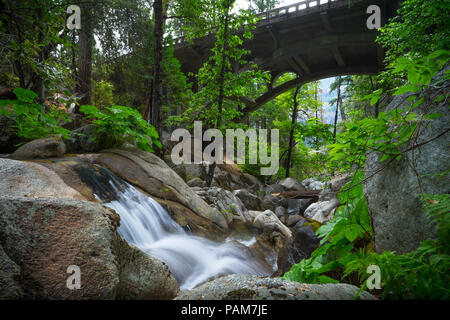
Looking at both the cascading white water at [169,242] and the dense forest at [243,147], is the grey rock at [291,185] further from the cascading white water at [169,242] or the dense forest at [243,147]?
the cascading white water at [169,242]

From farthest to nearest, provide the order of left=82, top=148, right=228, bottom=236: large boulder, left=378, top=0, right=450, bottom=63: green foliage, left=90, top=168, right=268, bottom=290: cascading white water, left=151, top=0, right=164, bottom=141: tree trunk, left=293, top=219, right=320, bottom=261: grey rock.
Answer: left=151, top=0, right=164, bottom=141: tree trunk → left=82, top=148, right=228, bottom=236: large boulder → left=378, top=0, right=450, bottom=63: green foliage → left=293, top=219, right=320, bottom=261: grey rock → left=90, top=168, right=268, bottom=290: cascading white water

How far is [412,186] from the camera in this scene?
6.01ft

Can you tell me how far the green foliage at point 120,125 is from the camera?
5.64 metres

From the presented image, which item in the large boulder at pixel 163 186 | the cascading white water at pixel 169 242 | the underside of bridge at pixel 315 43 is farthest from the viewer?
the underside of bridge at pixel 315 43

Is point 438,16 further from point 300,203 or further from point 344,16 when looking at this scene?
point 344,16

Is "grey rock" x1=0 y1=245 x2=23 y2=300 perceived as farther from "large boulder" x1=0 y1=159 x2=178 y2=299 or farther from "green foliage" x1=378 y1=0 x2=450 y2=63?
"green foliage" x1=378 y1=0 x2=450 y2=63

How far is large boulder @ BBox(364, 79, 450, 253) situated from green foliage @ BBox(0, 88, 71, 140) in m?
5.75

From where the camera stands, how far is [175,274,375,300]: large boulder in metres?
1.35

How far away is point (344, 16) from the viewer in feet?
39.9

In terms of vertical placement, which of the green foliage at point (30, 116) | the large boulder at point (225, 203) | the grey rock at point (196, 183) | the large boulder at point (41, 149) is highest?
the green foliage at point (30, 116)

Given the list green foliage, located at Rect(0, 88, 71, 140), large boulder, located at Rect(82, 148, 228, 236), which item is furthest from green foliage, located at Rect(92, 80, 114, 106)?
large boulder, located at Rect(82, 148, 228, 236)

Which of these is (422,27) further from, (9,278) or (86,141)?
(86,141)

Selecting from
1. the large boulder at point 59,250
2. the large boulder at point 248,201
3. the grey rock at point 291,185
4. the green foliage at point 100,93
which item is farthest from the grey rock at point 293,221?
the green foliage at point 100,93

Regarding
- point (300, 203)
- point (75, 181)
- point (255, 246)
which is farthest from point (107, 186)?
point (300, 203)
